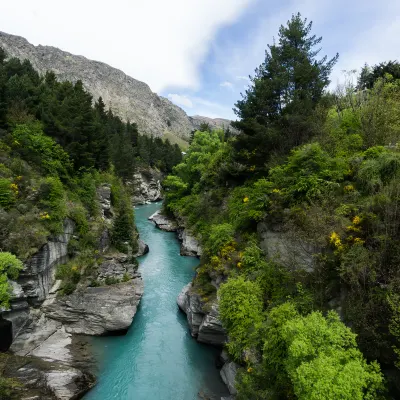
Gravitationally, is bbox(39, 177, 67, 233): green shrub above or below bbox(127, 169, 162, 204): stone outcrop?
below

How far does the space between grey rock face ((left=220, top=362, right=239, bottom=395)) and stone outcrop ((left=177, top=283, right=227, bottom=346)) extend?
7.47ft

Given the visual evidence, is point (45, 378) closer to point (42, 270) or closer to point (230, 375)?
point (42, 270)

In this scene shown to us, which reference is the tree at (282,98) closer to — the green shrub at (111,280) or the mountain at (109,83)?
the green shrub at (111,280)

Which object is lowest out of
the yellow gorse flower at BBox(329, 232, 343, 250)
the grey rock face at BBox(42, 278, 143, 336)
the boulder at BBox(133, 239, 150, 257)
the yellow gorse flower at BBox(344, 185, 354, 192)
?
the grey rock face at BBox(42, 278, 143, 336)

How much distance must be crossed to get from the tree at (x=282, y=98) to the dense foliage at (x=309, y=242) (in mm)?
111

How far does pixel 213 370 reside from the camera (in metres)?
16.7

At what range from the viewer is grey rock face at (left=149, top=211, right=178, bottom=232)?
47000 millimetres

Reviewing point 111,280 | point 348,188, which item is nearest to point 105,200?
point 111,280

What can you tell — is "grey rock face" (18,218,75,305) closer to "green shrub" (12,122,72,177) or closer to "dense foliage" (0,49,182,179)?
"green shrub" (12,122,72,177)

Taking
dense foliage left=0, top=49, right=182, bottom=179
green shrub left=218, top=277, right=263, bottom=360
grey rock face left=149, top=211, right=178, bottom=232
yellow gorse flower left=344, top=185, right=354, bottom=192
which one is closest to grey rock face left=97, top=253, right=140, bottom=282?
dense foliage left=0, top=49, right=182, bottom=179

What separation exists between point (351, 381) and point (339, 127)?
1843 cm

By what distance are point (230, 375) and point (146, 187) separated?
63.8 meters

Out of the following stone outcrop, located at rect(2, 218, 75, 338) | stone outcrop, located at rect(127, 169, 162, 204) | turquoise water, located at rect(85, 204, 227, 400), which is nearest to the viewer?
turquoise water, located at rect(85, 204, 227, 400)

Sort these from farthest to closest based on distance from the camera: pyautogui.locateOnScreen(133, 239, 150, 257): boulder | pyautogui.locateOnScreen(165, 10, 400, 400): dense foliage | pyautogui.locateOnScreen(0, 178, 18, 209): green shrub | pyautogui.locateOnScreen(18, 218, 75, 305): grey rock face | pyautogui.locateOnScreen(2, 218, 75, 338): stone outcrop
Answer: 1. pyautogui.locateOnScreen(133, 239, 150, 257): boulder
2. pyautogui.locateOnScreen(0, 178, 18, 209): green shrub
3. pyautogui.locateOnScreen(18, 218, 75, 305): grey rock face
4. pyautogui.locateOnScreen(2, 218, 75, 338): stone outcrop
5. pyautogui.locateOnScreen(165, 10, 400, 400): dense foliage
